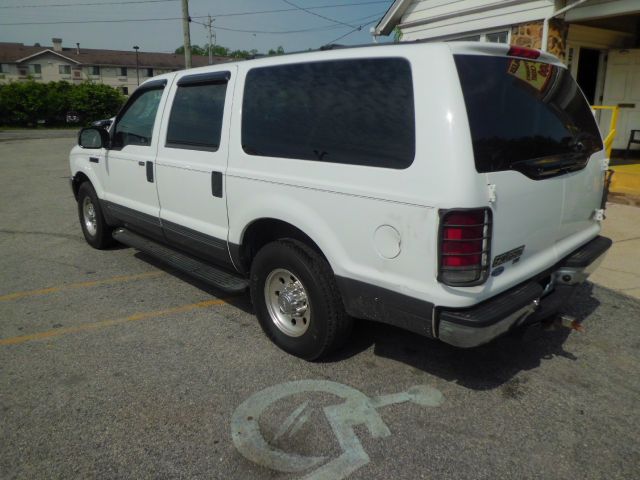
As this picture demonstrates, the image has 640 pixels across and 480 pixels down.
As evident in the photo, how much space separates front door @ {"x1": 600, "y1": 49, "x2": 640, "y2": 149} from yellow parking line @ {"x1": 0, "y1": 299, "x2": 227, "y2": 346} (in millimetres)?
9413

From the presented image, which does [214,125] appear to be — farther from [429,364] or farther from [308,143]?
[429,364]

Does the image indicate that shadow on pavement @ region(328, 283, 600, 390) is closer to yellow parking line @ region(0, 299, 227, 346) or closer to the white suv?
the white suv

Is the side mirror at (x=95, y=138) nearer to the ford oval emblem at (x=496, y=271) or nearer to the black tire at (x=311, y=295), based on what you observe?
the black tire at (x=311, y=295)

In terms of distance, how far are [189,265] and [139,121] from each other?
1.56 metres

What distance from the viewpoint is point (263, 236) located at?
3754 millimetres

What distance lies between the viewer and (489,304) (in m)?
2.77

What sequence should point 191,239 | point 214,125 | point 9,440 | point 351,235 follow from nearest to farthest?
point 9,440, point 351,235, point 214,125, point 191,239

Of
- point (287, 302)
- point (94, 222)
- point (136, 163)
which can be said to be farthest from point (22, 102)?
point (287, 302)

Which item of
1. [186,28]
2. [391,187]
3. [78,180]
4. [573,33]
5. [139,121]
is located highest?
[186,28]

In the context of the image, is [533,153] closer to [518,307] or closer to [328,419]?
[518,307]

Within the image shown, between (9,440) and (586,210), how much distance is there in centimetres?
374

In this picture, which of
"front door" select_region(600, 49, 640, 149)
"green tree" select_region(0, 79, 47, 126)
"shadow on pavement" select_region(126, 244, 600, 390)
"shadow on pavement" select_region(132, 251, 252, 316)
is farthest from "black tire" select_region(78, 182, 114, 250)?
"green tree" select_region(0, 79, 47, 126)

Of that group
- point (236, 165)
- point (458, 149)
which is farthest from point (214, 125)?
point (458, 149)

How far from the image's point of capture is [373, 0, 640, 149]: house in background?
28.7 feet
